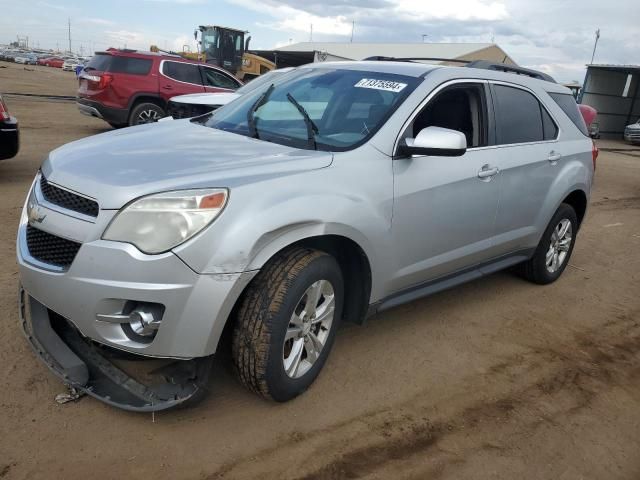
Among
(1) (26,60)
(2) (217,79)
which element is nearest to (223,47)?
(2) (217,79)

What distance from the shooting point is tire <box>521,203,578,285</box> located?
16.1ft

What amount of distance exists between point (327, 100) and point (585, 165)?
2784 millimetres

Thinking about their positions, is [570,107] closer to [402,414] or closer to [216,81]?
[402,414]

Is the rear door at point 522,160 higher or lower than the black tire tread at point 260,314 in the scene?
higher

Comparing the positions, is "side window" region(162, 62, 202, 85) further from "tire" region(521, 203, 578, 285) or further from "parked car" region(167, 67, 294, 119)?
"tire" region(521, 203, 578, 285)

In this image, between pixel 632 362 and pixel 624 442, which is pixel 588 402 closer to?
pixel 624 442

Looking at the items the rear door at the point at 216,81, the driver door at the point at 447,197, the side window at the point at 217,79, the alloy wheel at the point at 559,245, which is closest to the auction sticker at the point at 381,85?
the driver door at the point at 447,197

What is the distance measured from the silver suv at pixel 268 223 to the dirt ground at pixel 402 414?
0.21 meters

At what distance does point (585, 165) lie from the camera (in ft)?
16.6

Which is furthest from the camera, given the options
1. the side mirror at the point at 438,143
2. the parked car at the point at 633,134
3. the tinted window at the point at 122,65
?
the parked car at the point at 633,134

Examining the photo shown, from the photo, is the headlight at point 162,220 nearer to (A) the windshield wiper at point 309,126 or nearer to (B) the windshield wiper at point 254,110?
(A) the windshield wiper at point 309,126

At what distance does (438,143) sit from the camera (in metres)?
3.14

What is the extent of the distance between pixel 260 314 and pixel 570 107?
385 centimetres

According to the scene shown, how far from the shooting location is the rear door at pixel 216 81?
12.6 metres
